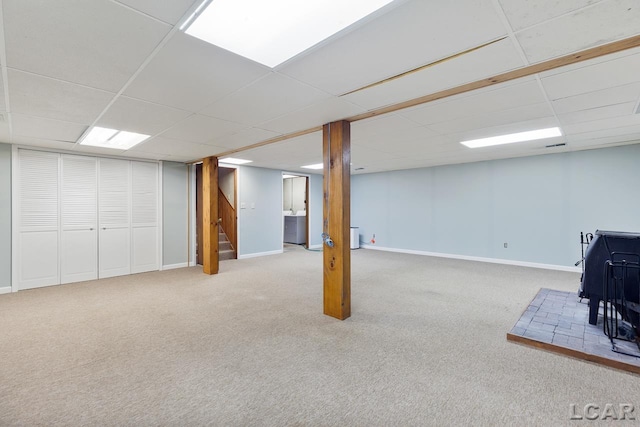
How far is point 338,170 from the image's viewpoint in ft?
10.2

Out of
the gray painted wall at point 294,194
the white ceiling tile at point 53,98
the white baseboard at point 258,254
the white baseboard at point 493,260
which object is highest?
the white ceiling tile at point 53,98

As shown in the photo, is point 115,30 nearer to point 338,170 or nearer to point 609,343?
point 338,170

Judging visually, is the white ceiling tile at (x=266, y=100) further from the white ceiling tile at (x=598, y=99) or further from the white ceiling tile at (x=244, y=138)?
the white ceiling tile at (x=598, y=99)

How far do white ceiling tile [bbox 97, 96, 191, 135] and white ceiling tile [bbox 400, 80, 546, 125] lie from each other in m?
2.43

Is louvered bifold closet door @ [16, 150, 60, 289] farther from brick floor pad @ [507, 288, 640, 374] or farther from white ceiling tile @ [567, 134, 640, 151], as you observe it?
white ceiling tile @ [567, 134, 640, 151]

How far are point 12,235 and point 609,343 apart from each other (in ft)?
23.9

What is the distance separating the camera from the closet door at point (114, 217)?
4.97 metres

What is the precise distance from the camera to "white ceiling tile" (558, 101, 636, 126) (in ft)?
9.54

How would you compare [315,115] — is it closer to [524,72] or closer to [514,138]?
[524,72]

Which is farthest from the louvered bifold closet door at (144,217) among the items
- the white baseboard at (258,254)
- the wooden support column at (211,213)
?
the white baseboard at (258,254)

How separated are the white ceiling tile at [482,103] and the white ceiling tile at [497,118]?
120mm

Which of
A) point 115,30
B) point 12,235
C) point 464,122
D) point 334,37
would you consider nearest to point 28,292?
point 12,235

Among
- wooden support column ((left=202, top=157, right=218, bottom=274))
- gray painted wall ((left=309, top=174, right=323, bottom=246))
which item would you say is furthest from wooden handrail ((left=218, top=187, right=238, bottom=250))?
gray painted wall ((left=309, top=174, right=323, bottom=246))

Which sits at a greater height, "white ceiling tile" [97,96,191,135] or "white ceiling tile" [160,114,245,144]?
"white ceiling tile" [160,114,245,144]
